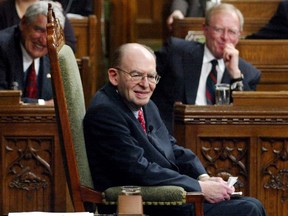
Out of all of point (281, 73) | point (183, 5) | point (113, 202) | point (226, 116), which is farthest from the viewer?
point (183, 5)

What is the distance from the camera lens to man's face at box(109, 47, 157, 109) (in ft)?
14.2

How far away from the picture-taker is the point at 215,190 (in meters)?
4.32

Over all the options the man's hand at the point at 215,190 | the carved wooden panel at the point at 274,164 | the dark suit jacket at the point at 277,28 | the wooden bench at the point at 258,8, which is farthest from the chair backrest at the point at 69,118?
the wooden bench at the point at 258,8

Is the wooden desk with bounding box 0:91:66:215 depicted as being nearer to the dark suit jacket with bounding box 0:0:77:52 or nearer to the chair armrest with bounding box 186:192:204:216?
the chair armrest with bounding box 186:192:204:216

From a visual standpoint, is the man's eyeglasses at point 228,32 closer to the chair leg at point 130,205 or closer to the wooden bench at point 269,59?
the wooden bench at point 269,59

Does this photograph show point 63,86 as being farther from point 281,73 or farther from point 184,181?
point 281,73

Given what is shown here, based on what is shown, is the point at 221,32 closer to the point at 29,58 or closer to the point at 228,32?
the point at 228,32

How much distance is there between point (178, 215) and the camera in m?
4.35

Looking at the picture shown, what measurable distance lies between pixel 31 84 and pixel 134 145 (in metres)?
1.85

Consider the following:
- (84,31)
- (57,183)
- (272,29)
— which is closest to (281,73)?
(272,29)

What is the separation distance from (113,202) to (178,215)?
35 centimetres

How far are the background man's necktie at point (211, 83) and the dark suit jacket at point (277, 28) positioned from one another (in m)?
1.26

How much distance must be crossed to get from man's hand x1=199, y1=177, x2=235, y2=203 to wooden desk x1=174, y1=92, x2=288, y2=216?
67 cm

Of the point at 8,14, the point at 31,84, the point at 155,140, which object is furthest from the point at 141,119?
the point at 8,14
